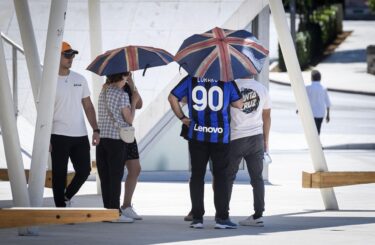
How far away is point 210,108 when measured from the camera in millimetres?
12242

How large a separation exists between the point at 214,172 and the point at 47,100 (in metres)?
1.74

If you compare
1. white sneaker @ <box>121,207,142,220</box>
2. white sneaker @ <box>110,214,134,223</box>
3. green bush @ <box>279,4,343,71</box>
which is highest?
white sneaker @ <box>121,207,142,220</box>

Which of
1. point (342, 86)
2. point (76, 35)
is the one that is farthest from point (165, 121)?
point (342, 86)

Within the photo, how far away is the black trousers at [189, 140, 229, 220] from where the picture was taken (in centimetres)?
1233

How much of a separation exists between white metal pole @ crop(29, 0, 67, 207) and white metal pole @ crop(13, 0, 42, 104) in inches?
55.0

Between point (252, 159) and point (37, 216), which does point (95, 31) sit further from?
point (37, 216)

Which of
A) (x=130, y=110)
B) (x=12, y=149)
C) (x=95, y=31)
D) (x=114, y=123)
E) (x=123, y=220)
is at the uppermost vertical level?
(x=95, y=31)

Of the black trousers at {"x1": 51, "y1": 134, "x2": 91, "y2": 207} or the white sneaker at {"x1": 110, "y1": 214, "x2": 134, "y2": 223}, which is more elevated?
the black trousers at {"x1": 51, "y1": 134, "x2": 91, "y2": 207}

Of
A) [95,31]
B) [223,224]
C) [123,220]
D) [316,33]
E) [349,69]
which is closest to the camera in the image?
[223,224]

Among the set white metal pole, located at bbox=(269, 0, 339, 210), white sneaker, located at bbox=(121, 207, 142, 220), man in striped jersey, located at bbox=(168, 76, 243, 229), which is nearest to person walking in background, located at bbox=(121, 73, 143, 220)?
white sneaker, located at bbox=(121, 207, 142, 220)

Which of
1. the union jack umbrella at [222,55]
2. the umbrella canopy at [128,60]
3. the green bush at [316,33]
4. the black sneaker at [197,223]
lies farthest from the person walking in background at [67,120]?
the green bush at [316,33]

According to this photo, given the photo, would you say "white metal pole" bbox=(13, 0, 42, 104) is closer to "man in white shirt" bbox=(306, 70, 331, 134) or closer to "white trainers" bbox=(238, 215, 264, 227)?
"white trainers" bbox=(238, 215, 264, 227)

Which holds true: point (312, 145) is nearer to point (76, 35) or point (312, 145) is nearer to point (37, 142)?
point (37, 142)

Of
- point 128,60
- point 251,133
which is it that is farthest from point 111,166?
point 251,133
